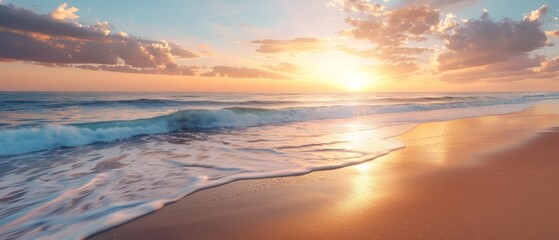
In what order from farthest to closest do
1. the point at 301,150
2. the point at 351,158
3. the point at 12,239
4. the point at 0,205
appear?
the point at 301,150 < the point at 351,158 < the point at 0,205 < the point at 12,239

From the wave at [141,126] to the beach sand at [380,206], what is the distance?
26.6 feet

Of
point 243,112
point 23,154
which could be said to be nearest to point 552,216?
point 23,154

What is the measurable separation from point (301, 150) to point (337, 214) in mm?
4246

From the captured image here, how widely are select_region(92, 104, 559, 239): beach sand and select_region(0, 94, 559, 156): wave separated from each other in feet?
26.6

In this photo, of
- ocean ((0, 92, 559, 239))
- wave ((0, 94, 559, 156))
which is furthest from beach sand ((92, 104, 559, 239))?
wave ((0, 94, 559, 156))

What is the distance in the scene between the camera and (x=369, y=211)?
367cm

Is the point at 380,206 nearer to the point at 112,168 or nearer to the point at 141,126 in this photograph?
the point at 112,168

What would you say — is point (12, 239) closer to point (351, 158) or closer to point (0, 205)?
point (0, 205)

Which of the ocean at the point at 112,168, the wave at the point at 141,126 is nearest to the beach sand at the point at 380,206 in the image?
the ocean at the point at 112,168

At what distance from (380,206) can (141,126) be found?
12.0 metres

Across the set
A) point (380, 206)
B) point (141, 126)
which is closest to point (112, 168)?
point (380, 206)

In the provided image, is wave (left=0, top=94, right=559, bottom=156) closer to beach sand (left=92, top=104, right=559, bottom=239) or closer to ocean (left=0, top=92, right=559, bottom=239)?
ocean (left=0, top=92, right=559, bottom=239)

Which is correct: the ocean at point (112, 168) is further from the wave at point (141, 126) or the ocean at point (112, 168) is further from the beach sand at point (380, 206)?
the beach sand at point (380, 206)

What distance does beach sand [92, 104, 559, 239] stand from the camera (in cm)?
312
